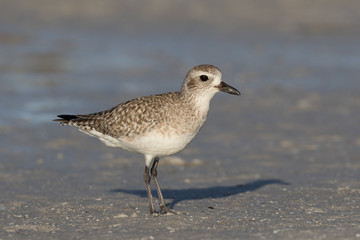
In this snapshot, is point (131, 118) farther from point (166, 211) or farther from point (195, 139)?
point (195, 139)

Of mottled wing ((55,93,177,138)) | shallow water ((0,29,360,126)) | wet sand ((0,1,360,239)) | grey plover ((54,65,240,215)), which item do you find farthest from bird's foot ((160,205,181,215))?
shallow water ((0,29,360,126))

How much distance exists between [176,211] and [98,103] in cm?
804

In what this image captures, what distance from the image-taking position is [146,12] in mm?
30672

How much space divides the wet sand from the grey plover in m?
0.94

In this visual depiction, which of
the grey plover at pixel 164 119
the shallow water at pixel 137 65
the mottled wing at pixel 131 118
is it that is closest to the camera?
the grey plover at pixel 164 119

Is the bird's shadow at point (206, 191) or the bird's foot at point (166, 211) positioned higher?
the bird's shadow at point (206, 191)

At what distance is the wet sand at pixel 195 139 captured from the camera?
9.33m

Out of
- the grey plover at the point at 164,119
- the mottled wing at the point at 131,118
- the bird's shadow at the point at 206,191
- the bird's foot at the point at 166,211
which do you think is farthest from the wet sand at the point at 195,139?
the mottled wing at the point at 131,118

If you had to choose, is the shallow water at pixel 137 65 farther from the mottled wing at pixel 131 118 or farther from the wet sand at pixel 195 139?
the mottled wing at pixel 131 118

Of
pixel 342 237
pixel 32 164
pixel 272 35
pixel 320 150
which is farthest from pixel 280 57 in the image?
pixel 342 237

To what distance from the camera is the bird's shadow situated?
36.5 ft

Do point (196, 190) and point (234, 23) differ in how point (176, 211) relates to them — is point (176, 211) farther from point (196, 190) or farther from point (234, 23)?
point (234, 23)

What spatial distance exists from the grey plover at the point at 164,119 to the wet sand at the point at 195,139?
937 millimetres

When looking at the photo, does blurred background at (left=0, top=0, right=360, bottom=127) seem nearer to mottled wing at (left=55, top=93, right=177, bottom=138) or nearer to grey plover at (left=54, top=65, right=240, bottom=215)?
mottled wing at (left=55, top=93, right=177, bottom=138)
